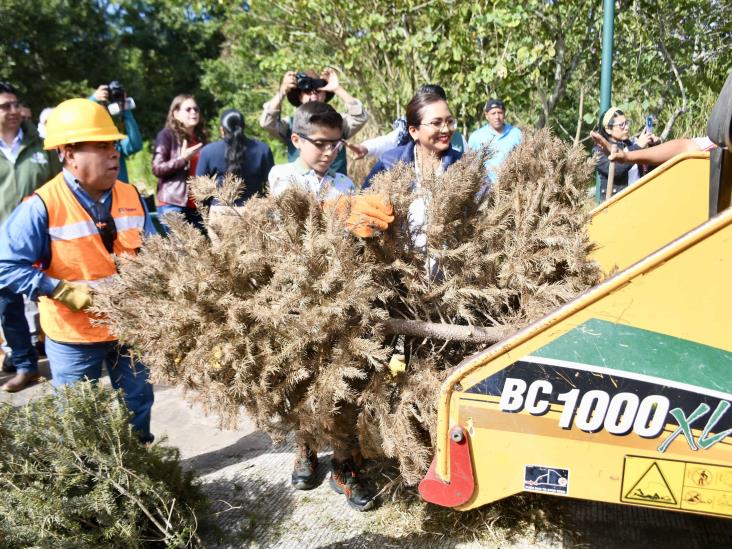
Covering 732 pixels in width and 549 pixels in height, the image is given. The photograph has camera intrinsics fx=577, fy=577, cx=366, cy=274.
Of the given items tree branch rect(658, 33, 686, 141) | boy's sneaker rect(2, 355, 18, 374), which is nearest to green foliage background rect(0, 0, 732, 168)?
tree branch rect(658, 33, 686, 141)

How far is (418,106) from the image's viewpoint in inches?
124

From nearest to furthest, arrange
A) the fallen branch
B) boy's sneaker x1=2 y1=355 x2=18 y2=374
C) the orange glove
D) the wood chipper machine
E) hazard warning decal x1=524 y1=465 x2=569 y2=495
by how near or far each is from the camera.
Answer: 1. the wood chipper machine
2. hazard warning decal x1=524 y1=465 x2=569 y2=495
3. the orange glove
4. the fallen branch
5. boy's sneaker x1=2 y1=355 x2=18 y2=374

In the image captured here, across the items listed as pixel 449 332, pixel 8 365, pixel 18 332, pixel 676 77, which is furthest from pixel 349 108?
pixel 676 77

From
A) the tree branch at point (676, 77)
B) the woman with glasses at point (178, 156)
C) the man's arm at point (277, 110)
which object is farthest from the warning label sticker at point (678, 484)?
the tree branch at point (676, 77)

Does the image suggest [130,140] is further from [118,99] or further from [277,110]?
[277,110]

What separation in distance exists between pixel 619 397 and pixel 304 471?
1962 millimetres

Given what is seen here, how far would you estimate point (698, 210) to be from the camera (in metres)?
3.21

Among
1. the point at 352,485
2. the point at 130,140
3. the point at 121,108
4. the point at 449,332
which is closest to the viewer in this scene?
the point at 449,332

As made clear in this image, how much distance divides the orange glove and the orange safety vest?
1265 mm

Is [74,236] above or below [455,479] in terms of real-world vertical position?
above

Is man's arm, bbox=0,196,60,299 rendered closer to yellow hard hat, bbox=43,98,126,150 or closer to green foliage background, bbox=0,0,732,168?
yellow hard hat, bbox=43,98,126,150

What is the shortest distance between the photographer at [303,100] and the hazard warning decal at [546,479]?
294 cm

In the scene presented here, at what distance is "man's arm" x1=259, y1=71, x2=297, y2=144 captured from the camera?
4465 mm

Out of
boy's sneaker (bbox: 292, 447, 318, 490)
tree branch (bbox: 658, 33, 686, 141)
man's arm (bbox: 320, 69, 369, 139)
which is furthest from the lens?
tree branch (bbox: 658, 33, 686, 141)
